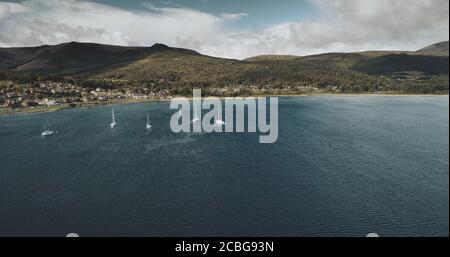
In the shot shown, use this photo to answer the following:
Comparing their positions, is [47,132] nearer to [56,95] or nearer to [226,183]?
[226,183]

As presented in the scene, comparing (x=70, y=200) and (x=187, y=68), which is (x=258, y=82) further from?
(x=70, y=200)

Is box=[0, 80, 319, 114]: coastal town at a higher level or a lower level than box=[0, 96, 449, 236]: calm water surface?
higher

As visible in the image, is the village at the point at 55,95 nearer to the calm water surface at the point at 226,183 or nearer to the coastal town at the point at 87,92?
the coastal town at the point at 87,92

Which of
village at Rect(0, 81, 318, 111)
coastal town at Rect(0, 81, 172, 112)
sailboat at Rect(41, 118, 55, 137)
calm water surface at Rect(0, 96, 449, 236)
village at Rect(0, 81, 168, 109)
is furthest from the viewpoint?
village at Rect(0, 81, 318, 111)

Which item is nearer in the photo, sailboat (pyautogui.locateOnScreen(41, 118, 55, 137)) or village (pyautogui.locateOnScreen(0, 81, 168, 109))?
sailboat (pyautogui.locateOnScreen(41, 118, 55, 137))

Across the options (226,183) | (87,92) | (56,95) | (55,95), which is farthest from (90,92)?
(226,183)

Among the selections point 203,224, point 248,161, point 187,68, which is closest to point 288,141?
point 248,161

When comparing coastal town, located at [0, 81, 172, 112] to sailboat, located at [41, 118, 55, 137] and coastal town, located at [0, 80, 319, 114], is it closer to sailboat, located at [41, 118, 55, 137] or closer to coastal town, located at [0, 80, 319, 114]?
coastal town, located at [0, 80, 319, 114]

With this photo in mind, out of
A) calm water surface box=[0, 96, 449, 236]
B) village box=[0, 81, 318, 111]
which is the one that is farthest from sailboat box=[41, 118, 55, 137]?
village box=[0, 81, 318, 111]
